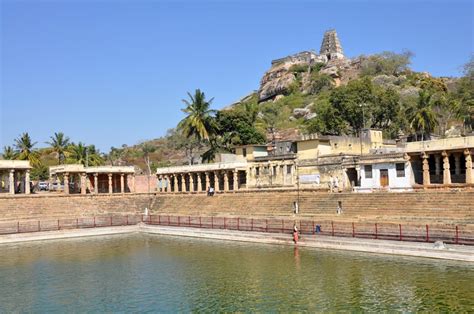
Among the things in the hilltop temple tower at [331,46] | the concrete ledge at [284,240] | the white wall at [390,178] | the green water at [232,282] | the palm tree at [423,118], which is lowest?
the green water at [232,282]

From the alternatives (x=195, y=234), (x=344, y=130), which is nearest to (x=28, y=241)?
(x=195, y=234)

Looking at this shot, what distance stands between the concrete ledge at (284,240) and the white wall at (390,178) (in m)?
13.1

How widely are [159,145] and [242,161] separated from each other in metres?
84.1

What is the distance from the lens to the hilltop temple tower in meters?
155

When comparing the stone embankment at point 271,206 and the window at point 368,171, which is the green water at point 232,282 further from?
the window at point 368,171

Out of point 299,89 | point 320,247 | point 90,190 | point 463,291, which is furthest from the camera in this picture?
point 299,89

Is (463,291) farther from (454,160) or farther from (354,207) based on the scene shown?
(454,160)

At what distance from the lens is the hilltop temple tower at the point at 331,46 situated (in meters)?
155

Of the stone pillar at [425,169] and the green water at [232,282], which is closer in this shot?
the green water at [232,282]

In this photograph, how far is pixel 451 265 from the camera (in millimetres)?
24766

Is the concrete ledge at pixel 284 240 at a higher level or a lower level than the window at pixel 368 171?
lower

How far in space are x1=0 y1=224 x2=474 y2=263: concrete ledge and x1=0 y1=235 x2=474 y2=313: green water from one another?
0.80 meters

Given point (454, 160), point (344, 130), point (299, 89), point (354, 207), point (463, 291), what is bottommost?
point (463, 291)

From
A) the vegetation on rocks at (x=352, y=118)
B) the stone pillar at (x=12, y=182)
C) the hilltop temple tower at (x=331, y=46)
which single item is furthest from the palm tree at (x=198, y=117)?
the hilltop temple tower at (x=331, y=46)
